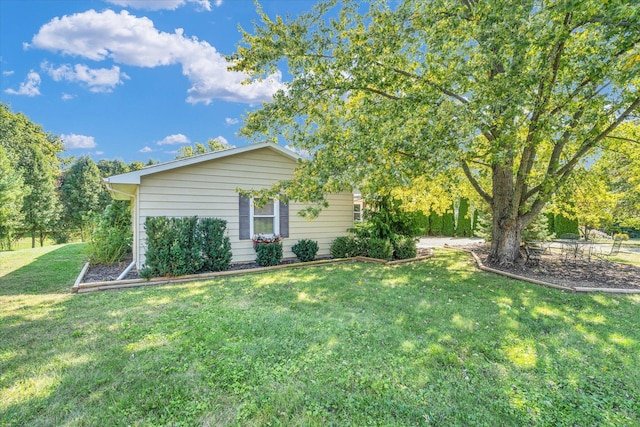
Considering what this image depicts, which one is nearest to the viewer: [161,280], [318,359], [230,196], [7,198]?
[318,359]

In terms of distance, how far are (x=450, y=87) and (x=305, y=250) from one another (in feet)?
18.9

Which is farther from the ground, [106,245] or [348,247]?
[106,245]

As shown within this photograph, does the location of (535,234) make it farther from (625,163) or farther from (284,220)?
(284,220)

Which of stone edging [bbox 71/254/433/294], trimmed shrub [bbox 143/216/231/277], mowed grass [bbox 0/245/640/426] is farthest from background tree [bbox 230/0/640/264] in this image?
mowed grass [bbox 0/245/640/426]

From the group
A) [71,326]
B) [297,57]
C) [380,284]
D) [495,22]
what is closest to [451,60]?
[495,22]

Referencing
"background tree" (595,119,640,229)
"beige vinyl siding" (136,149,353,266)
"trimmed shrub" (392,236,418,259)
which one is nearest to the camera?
"beige vinyl siding" (136,149,353,266)

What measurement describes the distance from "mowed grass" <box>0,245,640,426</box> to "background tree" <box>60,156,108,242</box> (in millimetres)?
24376

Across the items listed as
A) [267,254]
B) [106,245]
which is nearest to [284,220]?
[267,254]

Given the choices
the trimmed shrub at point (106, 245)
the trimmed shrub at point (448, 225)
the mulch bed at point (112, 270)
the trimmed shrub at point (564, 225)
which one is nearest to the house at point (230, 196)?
the mulch bed at point (112, 270)

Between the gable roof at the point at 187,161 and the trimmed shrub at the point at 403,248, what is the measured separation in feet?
14.2

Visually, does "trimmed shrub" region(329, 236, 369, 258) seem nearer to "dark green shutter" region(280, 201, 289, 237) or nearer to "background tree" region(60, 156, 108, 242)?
"dark green shutter" region(280, 201, 289, 237)

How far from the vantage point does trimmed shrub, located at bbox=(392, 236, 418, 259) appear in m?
9.56

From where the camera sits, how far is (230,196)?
8312 mm

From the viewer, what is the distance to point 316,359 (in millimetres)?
3045
